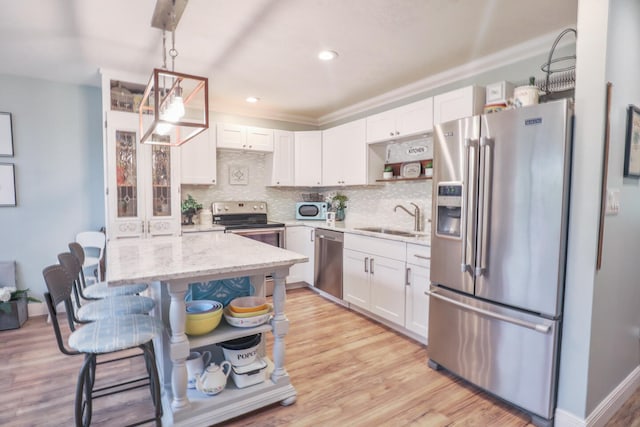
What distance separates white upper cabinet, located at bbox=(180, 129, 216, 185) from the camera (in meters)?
3.93

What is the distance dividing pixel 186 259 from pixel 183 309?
303 mm

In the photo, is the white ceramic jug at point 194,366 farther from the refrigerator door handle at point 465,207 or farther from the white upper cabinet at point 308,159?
the white upper cabinet at point 308,159

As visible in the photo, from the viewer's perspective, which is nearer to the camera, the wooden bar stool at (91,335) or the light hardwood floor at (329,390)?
the wooden bar stool at (91,335)

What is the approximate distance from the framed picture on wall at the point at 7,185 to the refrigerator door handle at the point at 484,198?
425cm

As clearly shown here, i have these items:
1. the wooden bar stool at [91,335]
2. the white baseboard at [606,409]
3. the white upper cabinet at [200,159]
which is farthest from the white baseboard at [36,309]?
the white baseboard at [606,409]

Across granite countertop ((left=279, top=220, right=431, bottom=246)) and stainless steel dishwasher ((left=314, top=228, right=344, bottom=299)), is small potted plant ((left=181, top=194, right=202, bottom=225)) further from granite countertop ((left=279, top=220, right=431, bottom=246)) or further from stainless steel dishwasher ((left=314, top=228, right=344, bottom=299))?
stainless steel dishwasher ((left=314, top=228, right=344, bottom=299))

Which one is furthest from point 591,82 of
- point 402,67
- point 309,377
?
point 309,377

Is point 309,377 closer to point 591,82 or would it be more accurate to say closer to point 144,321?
point 144,321

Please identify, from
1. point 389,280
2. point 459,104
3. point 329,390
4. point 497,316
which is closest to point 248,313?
point 329,390

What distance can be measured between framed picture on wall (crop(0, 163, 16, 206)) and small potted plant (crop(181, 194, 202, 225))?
1582mm

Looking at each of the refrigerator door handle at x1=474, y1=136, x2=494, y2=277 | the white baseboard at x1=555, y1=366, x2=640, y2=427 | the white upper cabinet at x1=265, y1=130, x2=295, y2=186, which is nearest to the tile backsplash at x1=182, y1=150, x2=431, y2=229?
the white upper cabinet at x1=265, y1=130, x2=295, y2=186

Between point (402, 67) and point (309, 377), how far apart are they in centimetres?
272

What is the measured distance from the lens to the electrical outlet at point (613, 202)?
1718 millimetres

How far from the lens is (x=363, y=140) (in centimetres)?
384
